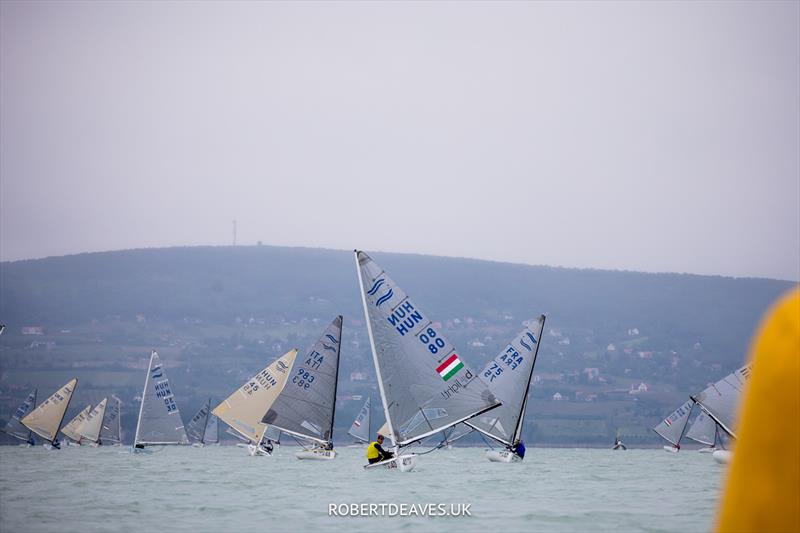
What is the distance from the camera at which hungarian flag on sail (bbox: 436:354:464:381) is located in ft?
108

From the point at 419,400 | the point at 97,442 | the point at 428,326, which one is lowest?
the point at 97,442

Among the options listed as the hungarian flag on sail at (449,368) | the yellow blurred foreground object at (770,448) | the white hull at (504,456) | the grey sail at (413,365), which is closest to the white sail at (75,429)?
the white hull at (504,456)

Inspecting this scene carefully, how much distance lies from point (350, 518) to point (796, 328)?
75.1ft

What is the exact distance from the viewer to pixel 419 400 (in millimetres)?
33250

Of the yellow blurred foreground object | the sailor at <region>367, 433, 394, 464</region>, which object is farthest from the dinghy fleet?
the yellow blurred foreground object

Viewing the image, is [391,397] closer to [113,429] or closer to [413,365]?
[413,365]

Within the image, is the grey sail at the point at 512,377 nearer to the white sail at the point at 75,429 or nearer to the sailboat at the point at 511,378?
the sailboat at the point at 511,378

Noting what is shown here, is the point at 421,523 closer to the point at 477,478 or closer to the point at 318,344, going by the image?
the point at 477,478

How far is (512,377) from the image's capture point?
5294 cm

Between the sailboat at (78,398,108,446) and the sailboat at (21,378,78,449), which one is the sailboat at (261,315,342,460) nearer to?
the sailboat at (21,378,78,449)

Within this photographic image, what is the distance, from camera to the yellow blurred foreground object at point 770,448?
1.63m

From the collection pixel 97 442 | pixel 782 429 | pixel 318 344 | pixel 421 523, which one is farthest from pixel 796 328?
pixel 97 442

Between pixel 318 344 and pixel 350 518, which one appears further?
pixel 318 344

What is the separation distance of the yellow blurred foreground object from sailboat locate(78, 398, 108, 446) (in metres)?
107
